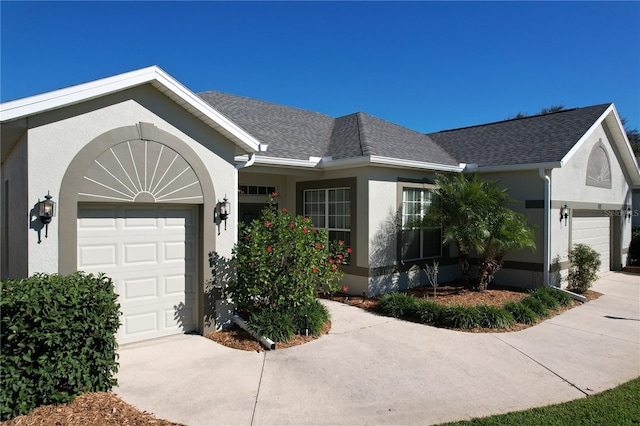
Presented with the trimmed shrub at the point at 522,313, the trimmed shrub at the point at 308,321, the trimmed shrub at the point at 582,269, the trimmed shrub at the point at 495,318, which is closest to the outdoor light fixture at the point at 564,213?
the trimmed shrub at the point at 582,269

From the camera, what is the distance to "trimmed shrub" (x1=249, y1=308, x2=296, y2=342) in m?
6.71

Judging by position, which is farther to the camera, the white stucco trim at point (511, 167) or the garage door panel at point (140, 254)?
the white stucco trim at point (511, 167)

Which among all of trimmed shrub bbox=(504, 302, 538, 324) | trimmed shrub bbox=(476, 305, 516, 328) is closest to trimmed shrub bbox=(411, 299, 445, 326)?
trimmed shrub bbox=(476, 305, 516, 328)

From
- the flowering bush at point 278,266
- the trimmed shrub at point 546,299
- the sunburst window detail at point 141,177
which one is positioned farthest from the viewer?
the trimmed shrub at point 546,299

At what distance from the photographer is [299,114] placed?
14.2 meters

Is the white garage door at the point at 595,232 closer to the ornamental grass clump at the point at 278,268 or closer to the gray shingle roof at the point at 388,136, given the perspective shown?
the gray shingle roof at the point at 388,136

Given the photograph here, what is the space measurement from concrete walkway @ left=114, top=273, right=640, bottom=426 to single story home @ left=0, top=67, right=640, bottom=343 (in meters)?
1.51

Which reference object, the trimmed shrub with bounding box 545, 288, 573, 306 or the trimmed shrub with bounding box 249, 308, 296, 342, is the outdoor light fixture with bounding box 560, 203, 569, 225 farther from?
the trimmed shrub with bounding box 249, 308, 296, 342

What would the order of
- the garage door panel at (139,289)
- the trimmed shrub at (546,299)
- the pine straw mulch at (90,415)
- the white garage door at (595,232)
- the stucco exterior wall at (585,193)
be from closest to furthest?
the pine straw mulch at (90,415) → the garage door panel at (139,289) → the trimmed shrub at (546,299) → the stucco exterior wall at (585,193) → the white garage door at (595,232)

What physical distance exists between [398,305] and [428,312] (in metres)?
0.74

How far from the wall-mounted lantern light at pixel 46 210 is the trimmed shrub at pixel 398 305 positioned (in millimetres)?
6765

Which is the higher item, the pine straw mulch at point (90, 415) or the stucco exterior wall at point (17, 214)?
the stucco exterior wall at point (17, 214)

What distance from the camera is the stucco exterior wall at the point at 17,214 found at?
18.1 ft

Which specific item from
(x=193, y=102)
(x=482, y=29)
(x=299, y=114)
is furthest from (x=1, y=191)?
(x=482, y=29)
